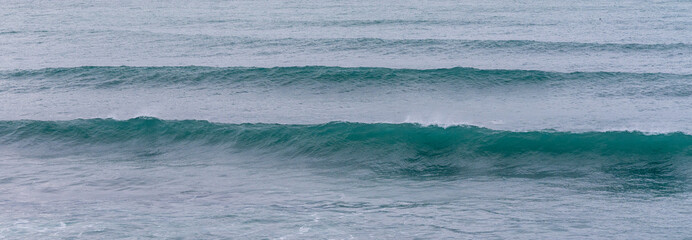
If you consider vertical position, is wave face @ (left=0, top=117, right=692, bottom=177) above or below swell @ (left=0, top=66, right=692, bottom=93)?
below

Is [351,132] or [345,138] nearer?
[345,138]

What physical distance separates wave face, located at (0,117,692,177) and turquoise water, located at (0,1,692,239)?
7 centimetres

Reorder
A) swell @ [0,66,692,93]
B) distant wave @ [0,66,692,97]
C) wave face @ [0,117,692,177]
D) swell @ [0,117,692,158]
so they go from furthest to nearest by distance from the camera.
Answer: swell @ [0,66,692,93] < distant wave @ [0,66,692,97] < swell @ [0,117,692,158] < wave face @ [0,117,692,177]

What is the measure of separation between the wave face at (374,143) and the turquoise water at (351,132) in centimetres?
7

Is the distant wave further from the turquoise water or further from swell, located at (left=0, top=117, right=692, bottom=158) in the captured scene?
swell, located at (left=0, top=117, right=692, bottom=158)

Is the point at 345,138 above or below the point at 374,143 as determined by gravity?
above

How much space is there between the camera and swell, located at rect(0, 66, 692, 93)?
93.9 feet

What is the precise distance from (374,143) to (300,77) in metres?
9.30

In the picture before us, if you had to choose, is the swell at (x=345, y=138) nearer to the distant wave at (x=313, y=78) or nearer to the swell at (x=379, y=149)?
the swell at (x=379, y=149)

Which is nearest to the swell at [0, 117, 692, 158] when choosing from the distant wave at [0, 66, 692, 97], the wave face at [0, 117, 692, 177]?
the wave face at [0, 117, 692, 177]

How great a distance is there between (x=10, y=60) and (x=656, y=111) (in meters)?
31.5

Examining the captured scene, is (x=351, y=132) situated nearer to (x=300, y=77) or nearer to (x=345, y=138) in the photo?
(x=345, y=138)

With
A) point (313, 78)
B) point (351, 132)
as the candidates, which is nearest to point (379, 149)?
point (351, 132)

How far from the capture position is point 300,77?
29828mm
